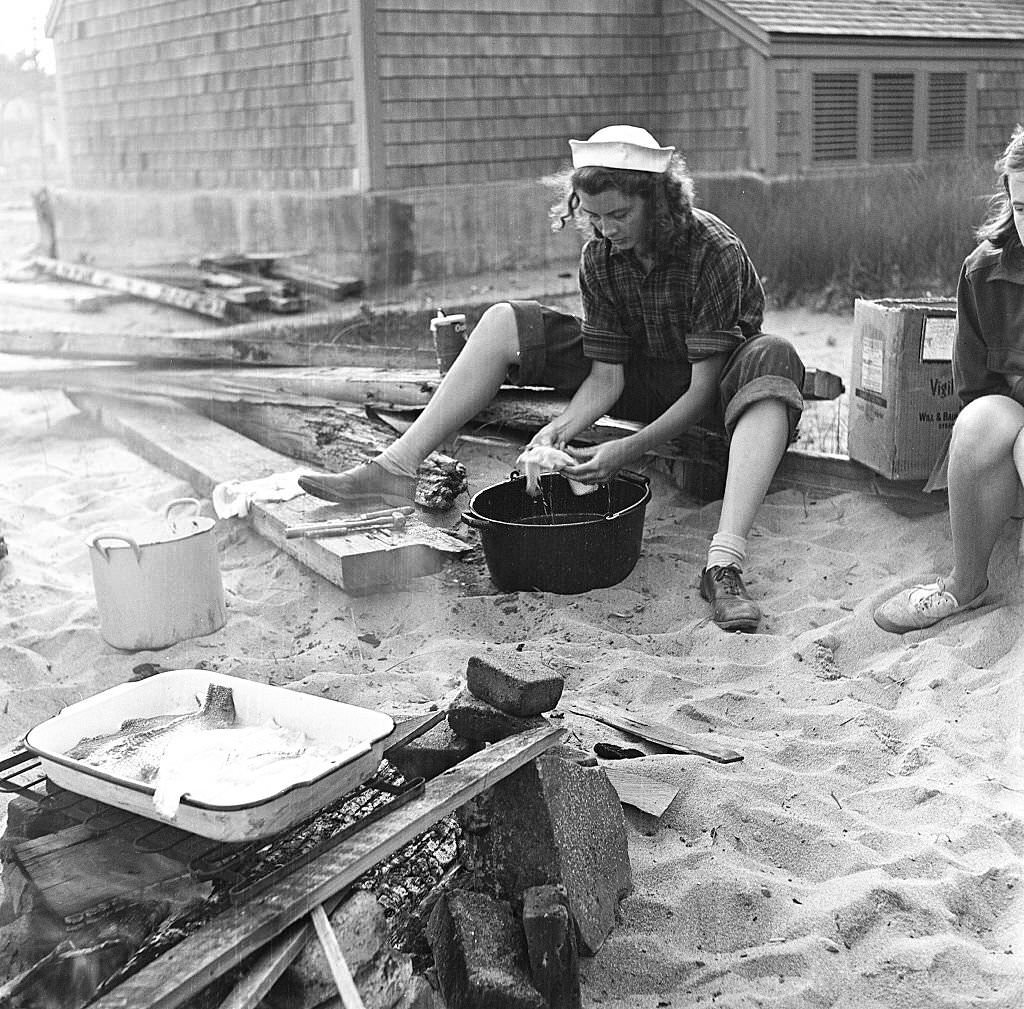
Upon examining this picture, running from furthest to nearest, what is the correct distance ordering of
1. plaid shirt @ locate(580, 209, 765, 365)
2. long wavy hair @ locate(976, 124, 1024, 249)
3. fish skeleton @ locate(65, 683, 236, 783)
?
plaid shirt @ locate(580, 209, 765, 365)
long wavy hair @ locate(976, 124, 1024, 249)
fish skeleton @ locate(65, 683, 236, 783)

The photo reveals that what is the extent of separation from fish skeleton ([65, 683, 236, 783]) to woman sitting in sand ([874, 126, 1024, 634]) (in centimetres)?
176

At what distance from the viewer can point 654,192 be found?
3396 mm

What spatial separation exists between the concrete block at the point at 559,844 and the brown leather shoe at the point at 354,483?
1.95m

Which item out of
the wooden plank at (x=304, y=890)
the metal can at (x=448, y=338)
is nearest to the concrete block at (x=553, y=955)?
the wooden plank at (x=304, y=890)

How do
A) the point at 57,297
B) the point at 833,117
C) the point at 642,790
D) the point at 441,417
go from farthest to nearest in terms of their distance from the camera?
1. the point at 57,297
2. the point at 833,117
3. the point at 441,417
4. the point at 642,790

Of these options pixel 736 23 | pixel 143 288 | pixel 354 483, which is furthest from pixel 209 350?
pixel 736 23

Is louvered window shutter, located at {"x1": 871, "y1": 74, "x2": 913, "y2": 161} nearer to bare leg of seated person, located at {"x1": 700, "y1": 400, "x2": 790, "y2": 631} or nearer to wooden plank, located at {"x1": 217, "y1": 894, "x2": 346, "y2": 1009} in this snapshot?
bare leg of seated person, located at {"x1": 700, "y1": 400, "x2": 790, "y2": 631}

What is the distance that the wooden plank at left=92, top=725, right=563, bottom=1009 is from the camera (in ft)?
Answer: 4.90

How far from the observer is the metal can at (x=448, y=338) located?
4.34m

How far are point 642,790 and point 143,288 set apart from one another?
9010 millimetres

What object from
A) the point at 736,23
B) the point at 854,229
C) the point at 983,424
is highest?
the point at 736,23

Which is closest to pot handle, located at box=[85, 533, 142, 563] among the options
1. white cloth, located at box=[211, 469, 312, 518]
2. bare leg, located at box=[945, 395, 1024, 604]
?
white cloth, located at box=[211, 469, 312, 518]

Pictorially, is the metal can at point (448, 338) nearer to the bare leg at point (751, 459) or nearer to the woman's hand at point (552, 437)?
the woman's hand at point (552, 437)

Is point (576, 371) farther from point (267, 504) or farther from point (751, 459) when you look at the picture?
point (267, 504)
